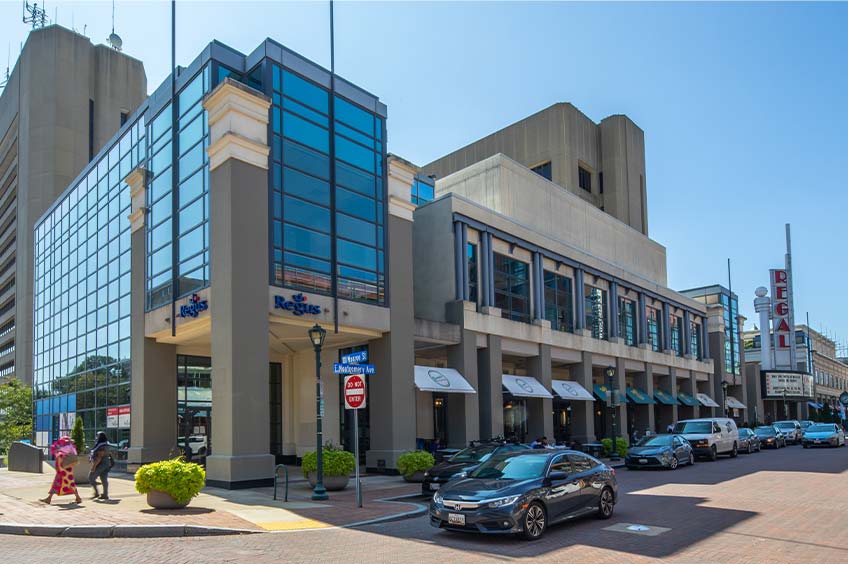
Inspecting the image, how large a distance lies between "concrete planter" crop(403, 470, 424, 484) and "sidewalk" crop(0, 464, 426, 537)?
1.89m

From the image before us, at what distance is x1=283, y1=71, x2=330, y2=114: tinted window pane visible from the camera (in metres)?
24.7

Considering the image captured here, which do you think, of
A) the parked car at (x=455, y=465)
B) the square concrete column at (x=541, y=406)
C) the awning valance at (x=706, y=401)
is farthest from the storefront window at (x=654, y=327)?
the parked car at (x=455, y=465)

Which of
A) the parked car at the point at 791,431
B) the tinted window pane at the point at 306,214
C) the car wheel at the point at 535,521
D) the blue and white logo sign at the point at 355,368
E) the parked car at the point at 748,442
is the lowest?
the parked car at the point at 791,431

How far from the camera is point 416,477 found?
23.0 m

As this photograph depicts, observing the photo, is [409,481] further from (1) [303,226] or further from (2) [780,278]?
(2) [780,278]

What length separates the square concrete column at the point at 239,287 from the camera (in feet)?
69.3

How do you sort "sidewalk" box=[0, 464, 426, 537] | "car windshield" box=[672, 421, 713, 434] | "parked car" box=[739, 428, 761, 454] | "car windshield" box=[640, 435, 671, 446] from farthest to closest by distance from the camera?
"parked car" box=[739, 428, 761, 454] → "car windshield" box=[672, 421, 713, 434] → "car windshield" box=[640, 435, 671, 446] → "sidewalk" box=[0, 464, 426, 537]

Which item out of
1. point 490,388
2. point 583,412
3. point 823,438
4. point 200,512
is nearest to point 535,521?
point 200,512

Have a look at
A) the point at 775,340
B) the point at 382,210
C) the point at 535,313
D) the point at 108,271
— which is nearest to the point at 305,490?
the point at 382,210

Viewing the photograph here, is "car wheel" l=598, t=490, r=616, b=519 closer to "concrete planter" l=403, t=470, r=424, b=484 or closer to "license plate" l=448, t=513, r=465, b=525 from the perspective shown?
"license plate" l=448, t=513, r=465, b=525

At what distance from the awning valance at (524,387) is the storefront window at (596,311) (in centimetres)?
867

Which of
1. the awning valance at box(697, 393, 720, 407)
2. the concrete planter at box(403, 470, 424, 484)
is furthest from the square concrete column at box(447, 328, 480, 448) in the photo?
the awning valance at box(697, 393, 720, 407)

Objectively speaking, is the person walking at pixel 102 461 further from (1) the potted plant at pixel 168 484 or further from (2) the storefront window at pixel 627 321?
(2) the storefront window at pixel 627 321

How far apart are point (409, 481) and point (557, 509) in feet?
37.0
